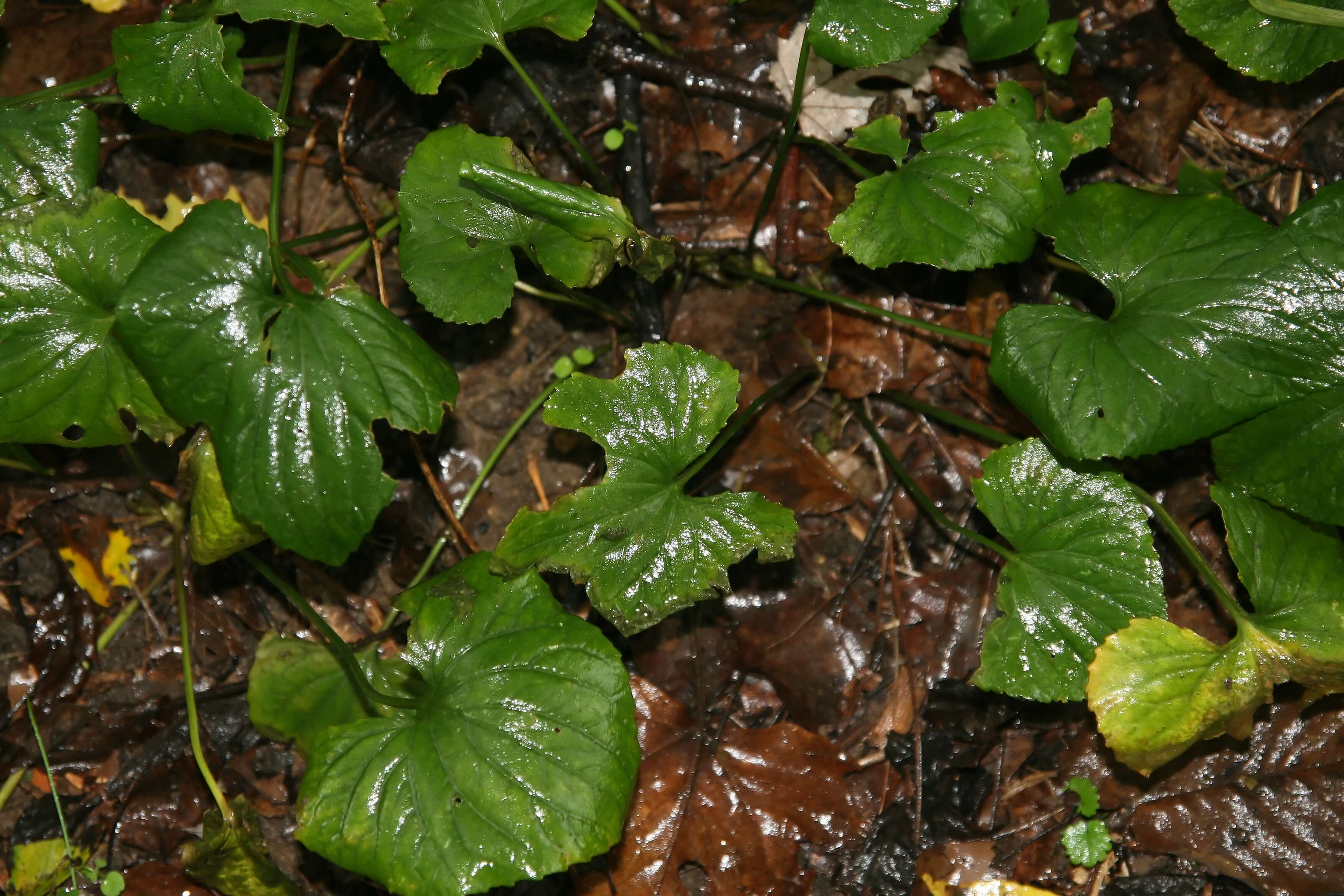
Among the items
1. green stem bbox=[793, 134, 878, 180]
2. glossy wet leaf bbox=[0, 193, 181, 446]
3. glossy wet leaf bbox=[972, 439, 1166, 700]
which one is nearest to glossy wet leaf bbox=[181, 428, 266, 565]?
glossy wet leaf bbox=[0, 193, 181, 446]

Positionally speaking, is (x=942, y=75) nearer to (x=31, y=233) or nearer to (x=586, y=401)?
(x=586, y=401)

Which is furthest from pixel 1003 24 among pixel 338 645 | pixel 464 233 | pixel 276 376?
pixel 338 645

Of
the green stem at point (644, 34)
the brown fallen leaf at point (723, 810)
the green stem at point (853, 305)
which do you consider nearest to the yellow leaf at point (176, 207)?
the green stem at point (644, 34)

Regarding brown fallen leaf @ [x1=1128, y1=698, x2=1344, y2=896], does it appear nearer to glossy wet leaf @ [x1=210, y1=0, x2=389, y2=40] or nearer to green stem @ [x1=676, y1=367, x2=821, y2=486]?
green stem @ [x1=676, y1=367, x2=821, y2=486]

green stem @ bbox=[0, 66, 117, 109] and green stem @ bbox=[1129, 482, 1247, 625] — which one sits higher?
green stem @ bbox=[0, 66, 117, 109]

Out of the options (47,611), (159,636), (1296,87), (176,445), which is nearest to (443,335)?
(176,445)
